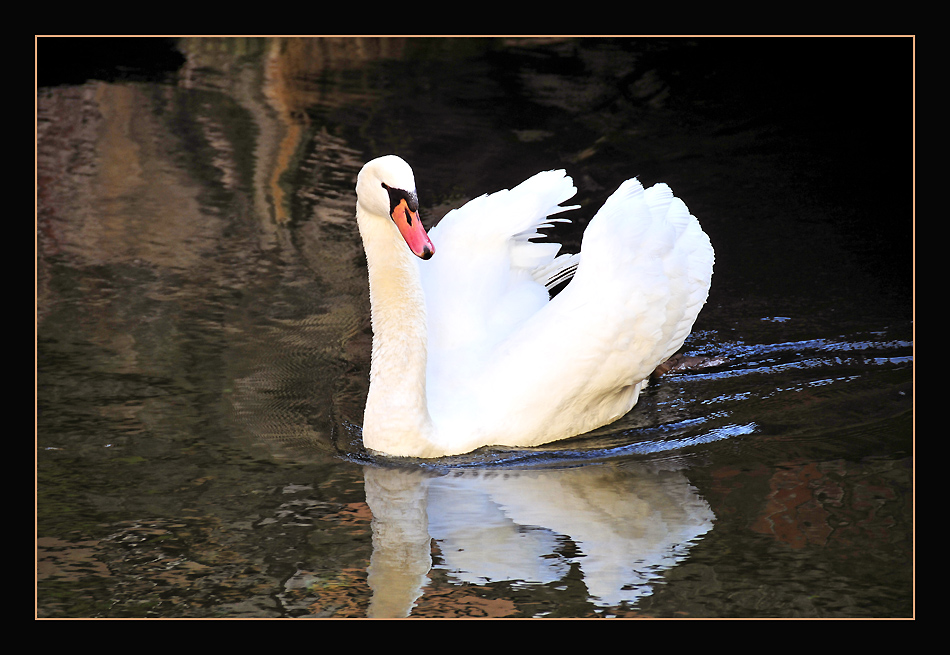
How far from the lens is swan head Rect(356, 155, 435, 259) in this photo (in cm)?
548

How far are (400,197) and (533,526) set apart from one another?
1.74m

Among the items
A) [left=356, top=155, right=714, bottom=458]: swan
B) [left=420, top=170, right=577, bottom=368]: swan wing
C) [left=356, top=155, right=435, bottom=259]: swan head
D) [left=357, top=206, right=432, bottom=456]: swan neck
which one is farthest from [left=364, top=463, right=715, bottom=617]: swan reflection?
[left=356, top=155, right=435, bottom=259]: swan head

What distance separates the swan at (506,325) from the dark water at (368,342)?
22cm

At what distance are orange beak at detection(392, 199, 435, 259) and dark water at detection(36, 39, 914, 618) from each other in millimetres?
1325

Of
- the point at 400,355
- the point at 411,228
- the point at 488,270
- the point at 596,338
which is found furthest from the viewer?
the point at 488,270

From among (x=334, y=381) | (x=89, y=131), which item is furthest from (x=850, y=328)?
(x=89, y=131)

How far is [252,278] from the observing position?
347 inches

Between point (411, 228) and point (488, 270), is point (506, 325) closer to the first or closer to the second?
point (488, 270)

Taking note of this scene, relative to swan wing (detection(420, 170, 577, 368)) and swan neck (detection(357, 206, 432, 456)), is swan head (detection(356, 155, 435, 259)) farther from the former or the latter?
swan wing (detection(420, 170, 577, 368))

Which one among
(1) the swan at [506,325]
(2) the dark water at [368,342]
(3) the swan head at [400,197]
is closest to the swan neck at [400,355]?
(1) the swan at [506,325]

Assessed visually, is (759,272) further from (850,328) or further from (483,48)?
(483,48)

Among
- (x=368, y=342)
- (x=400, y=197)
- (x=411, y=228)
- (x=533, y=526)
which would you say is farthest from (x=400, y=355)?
(x=368, y=342)

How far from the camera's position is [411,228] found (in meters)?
5.50

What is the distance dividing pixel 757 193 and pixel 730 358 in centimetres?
358
